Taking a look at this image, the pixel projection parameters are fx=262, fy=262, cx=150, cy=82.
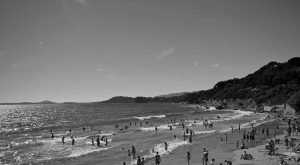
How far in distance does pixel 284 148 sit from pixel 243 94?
140 metres

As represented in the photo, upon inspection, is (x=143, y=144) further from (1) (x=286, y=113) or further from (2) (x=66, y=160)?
(1) (x=286, y=113)

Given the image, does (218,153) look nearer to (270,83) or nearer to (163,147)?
(163,147)

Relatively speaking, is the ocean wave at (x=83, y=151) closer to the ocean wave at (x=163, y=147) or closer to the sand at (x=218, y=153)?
the ocean wave at (x=163, y=147)

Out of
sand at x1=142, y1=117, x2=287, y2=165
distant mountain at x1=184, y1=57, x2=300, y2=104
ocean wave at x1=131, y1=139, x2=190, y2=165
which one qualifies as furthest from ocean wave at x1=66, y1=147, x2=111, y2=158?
distant mountain at x1=184, y1=57, x2=300, y2=104

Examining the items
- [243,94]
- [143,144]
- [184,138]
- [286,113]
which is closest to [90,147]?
[143,144]

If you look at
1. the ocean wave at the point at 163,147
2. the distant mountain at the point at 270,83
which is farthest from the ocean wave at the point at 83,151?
the distant mountain at the point at 270,83

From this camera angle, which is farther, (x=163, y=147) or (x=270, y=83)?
(x=270, y=83)

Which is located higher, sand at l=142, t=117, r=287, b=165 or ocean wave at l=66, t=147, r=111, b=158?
sand at l=142, t=117, r=287, b=165

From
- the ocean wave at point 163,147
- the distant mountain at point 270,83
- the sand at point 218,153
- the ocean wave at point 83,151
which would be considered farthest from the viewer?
the distant mountain at point 270,83

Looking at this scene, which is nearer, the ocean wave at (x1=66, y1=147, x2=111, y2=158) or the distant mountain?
the ocean wave at (x1=66, y1=147, x2=111, y2=158)

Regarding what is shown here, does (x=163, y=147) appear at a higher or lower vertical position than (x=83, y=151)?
higher

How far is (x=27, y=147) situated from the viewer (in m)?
40.6

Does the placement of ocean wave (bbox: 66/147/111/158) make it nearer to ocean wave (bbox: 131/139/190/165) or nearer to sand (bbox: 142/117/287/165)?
ocean wave (bbox: 131/139/190/165)

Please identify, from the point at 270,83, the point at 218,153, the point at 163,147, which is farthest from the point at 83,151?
the point at 270,83
